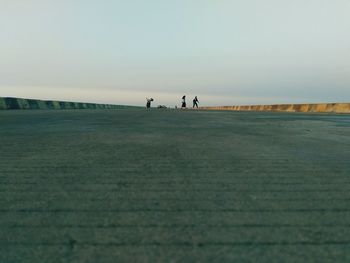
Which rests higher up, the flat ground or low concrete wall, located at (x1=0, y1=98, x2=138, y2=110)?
the flat ground

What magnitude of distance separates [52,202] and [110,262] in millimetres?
1000

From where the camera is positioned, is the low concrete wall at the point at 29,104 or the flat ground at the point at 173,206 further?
the low concrete wall at the point at 29,104

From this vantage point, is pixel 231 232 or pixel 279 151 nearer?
pixel 231 232

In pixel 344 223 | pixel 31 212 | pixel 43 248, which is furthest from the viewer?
pixel 31 212

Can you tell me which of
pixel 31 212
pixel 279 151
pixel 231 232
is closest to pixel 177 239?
pixel 231 232

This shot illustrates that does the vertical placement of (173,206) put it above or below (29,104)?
above

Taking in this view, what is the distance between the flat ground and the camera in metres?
1.84

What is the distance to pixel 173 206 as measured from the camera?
2479 mm

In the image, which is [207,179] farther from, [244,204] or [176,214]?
[176,214]

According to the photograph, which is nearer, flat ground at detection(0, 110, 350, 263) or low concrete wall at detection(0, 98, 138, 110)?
flat ground at detection(0, 110, 350, 263)

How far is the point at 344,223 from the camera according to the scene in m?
2.21

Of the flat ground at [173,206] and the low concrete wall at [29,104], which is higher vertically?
the flat ground at [173,206]

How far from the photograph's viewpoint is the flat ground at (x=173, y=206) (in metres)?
1.84

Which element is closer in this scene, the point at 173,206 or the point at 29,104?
Answer: the point at 173,206
